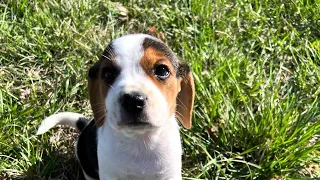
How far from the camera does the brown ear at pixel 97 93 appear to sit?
407 centimetres

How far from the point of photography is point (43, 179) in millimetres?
5129

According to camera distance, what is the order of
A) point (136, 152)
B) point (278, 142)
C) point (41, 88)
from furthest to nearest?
1. point (41, 88)
2. point (278, 142)
3. point (136, 152)

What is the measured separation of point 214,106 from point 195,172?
0.69 metres

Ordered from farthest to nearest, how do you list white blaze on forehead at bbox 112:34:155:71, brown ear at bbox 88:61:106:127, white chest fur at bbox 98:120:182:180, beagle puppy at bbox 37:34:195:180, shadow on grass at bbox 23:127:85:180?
shadow on grass at bbox 23:127:85:180 < white chest fur at bbox 98:120:182:180 < brown ear at bbox 88:61:106:127 < white blaze on forehead at bbox 112:34:155:71 < beagle puppy at bbox 37:34:195:180

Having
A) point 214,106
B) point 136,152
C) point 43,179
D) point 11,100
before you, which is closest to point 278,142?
point 214,106

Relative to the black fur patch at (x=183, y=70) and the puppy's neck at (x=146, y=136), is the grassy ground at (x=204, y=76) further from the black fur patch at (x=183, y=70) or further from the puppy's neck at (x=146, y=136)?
the black fur patch at (x=183, y=70)

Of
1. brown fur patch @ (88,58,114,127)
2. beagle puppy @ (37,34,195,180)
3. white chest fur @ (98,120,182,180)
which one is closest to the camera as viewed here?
beagle puppy @ (37,34,195,180)

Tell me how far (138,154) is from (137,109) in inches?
26.9

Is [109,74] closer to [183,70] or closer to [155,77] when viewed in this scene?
[155,77]

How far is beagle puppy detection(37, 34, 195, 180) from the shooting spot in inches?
146

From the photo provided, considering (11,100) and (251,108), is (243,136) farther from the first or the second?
(11,100)

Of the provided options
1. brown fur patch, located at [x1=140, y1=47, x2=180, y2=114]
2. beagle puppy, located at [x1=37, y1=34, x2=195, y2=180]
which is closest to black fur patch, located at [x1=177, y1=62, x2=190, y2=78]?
beagle puppy, located at [x1=37, y1=34, x2=195, y2=180]

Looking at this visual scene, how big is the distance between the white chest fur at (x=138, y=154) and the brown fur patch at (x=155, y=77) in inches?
11.9

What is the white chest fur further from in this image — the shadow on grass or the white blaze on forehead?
the shadow on grass
